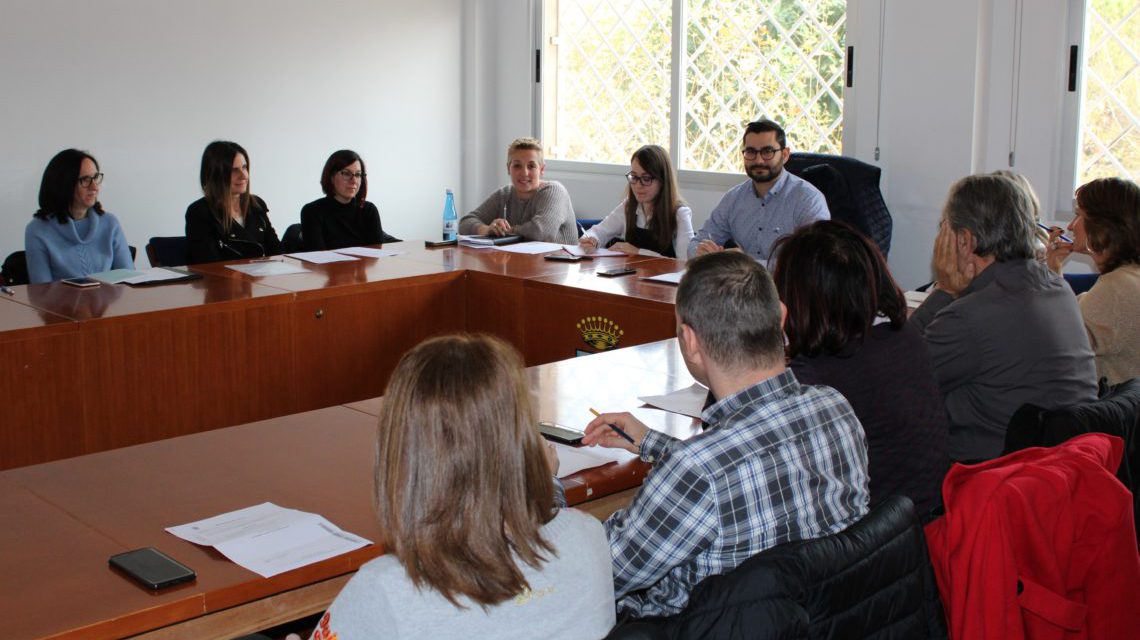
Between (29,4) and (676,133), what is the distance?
11.3 feet

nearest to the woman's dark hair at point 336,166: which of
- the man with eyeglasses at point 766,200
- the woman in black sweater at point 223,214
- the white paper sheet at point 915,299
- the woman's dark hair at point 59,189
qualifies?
the woman in black sweater at point 223,214

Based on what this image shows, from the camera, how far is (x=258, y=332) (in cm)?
390

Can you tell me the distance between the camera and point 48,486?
2.07m

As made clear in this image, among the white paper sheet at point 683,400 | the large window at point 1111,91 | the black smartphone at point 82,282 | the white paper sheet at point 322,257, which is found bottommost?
the white paper sheet at point 683,400

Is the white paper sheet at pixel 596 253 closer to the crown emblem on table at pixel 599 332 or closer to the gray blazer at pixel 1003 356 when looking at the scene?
the crown emblem on table at pixel 599 332

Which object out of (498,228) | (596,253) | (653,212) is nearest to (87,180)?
(498,228)

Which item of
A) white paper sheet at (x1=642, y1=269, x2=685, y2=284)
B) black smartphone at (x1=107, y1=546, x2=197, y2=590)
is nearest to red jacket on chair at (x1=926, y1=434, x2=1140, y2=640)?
black smartphone at (x1=107, y1=546, x2=197, y2=590)

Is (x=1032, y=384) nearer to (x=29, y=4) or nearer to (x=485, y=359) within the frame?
(x=485, y=359)

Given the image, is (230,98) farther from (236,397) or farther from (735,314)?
(735,314)

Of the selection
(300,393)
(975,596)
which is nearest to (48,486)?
(975,596)

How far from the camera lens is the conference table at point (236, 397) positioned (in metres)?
1.71

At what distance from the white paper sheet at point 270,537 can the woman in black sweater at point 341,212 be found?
346cm

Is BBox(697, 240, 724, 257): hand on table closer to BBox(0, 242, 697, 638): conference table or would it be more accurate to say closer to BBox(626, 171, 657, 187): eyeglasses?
BBox(0, 242, 697, 638): conference table

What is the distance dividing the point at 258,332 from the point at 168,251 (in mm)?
1301
